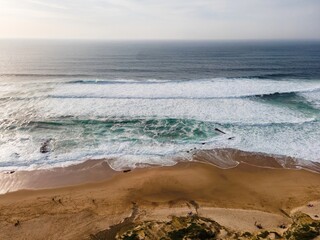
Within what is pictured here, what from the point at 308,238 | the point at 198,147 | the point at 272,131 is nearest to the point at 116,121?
the point at 198,147

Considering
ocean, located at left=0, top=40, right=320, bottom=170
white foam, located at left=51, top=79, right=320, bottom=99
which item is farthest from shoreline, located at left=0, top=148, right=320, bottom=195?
white foam, located at left=51, top=79, right=320, bottom=99

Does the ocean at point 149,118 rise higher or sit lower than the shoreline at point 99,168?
higher

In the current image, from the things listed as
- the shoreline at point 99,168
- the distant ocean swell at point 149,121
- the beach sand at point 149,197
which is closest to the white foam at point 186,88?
the distant ocean swell at point 149,121

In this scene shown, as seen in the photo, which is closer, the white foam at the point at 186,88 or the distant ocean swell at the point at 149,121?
the distant ocean swell at the point at 149,121

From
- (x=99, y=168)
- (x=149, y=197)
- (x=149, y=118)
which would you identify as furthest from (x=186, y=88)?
(x=149, y=197)

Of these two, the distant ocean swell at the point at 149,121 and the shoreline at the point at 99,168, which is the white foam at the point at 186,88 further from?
the shoreline at the point at 99,168

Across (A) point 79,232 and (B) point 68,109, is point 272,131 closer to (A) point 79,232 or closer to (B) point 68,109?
(A) point 79,232
